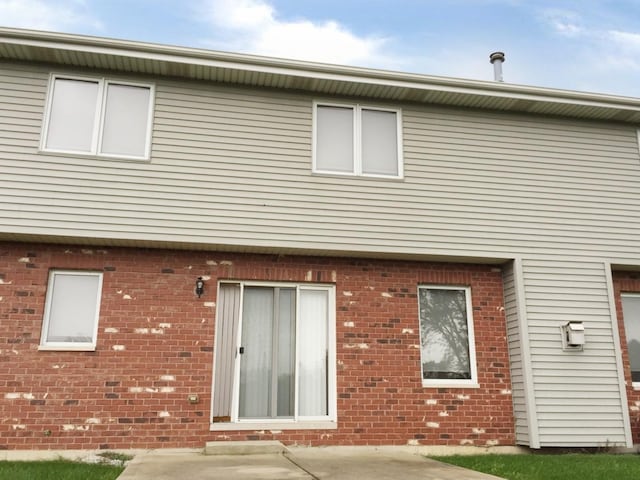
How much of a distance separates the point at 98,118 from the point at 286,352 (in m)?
4.19

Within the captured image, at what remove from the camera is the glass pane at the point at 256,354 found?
295 inches

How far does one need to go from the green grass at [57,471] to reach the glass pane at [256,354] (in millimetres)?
1876

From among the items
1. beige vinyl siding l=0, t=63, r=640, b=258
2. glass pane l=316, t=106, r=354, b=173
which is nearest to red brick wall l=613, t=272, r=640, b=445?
beige vinyl siding l=0, t=63, r=640, b=258

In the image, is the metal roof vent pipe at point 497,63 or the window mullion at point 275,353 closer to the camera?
the window mullion at point 275,353

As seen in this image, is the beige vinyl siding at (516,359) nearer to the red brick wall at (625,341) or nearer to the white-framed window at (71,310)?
the red brick wall at (625,341)

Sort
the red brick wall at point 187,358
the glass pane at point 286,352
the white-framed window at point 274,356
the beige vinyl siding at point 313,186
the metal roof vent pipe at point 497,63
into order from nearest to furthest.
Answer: the red brick wall at point 187,358 < the beige vinyl siding at point 313,186 < the white-framed window at point 274,356 < the glass pane at point 286,352 < the metal roof vent pipe at point 497,63

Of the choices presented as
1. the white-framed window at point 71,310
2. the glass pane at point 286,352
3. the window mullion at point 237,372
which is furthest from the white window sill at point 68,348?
the glass pane at point 286,352

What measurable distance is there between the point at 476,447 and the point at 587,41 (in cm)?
1556

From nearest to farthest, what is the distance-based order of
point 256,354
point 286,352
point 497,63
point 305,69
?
point 256,354
point 286,352
point 305,69
point 497,63

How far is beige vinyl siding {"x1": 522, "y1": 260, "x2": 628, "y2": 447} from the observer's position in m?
7.75

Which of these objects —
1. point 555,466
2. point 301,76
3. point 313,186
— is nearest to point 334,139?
A: point 313,186

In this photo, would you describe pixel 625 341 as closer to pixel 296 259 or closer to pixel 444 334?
pixel 444 334

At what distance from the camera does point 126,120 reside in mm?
7816

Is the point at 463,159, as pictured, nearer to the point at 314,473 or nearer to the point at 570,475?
the point at 570,475
